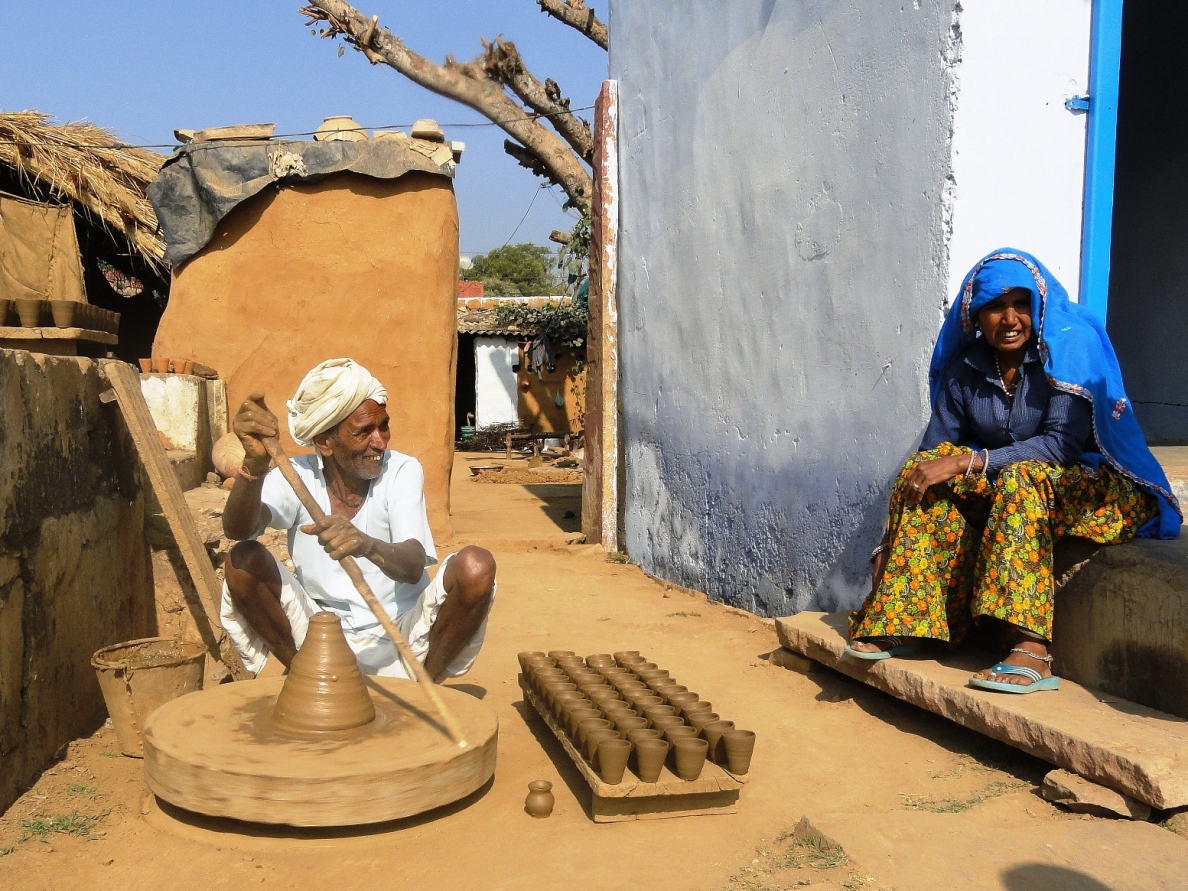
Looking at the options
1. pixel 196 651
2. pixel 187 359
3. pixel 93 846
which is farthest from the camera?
pixel 187 359

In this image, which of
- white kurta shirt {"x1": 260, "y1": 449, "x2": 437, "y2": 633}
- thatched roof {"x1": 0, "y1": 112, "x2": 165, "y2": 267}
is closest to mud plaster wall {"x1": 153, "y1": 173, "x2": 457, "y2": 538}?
thatched roof {"x1": 0, "y1": 112, "x2": 165, "y2": 267}

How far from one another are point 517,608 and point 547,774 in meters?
2.45

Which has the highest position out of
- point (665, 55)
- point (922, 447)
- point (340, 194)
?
point (665, 55)

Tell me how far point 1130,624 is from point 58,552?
11.2 ft

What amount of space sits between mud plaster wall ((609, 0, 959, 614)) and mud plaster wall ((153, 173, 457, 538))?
1367 mm

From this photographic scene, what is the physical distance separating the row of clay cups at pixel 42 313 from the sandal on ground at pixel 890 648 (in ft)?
14.8

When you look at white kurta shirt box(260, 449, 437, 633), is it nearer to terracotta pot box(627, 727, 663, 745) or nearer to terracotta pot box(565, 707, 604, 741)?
terracotta pot box(565, 707, 604, 741)

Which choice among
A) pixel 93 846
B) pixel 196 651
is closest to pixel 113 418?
pixel 196 651

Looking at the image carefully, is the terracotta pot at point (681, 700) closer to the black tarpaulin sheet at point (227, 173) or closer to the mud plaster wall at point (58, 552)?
the mud plaster wall at point (58, 552)

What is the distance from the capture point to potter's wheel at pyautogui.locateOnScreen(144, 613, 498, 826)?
8.20 ft

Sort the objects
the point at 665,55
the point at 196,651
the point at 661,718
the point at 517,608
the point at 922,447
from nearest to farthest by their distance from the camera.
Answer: the point at 661,718 < the point at 196,651 < the point at 922,447 < the point at 517,608 < the point at 665,55

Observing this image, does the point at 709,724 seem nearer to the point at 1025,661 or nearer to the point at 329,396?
the point at 1025,661

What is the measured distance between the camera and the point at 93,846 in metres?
2.60

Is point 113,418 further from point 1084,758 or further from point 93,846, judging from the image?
point 1084,758
